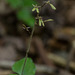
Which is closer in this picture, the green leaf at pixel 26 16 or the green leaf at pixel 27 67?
the green leaf at pixel 27 67

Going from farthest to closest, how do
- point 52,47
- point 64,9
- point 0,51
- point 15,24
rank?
point 64,9 → point 15,24 → point 52,47 → point 0,51

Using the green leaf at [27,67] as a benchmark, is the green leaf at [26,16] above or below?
above

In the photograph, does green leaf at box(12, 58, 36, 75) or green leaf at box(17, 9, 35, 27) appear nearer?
green leaf at box(12, 58, 36, 75)

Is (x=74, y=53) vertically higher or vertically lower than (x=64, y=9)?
lower

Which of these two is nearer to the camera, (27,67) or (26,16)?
(27,67)

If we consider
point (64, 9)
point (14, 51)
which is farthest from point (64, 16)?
point (14, 51)

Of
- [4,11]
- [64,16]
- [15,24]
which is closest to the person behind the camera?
[15,24]

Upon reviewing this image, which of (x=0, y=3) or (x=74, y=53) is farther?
(x=0, y=3)

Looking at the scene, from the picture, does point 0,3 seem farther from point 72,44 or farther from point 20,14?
point 72,44

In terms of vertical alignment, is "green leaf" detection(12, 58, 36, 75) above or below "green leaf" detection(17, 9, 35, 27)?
below

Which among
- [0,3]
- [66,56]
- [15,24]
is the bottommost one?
[66,56]

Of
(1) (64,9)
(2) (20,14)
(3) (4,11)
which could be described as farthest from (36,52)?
(1) (64,9)
